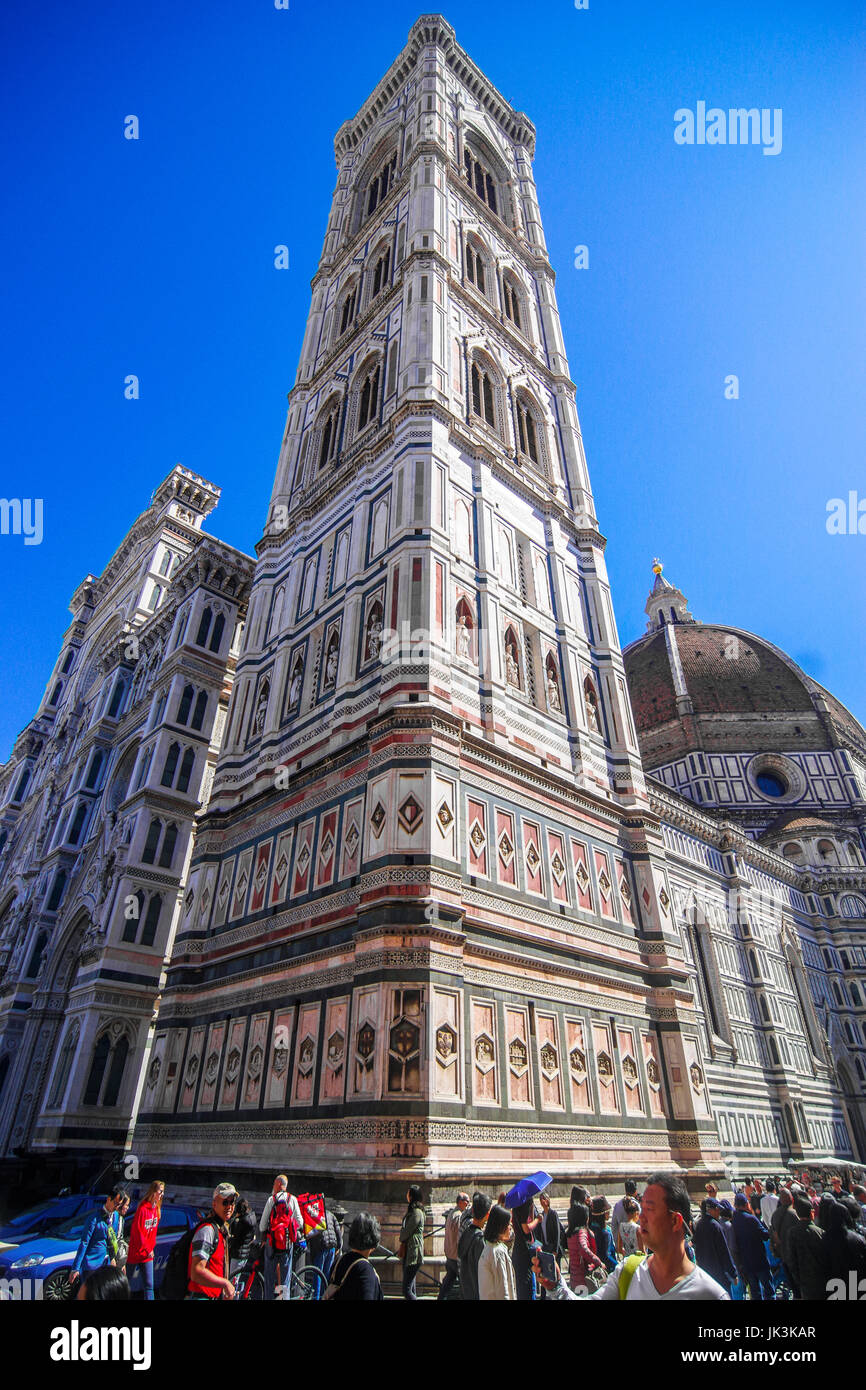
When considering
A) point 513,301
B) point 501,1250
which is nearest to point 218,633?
point 513,301

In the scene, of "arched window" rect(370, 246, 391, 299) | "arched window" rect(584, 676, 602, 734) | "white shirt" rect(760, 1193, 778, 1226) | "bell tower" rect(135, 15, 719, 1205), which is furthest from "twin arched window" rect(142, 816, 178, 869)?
"arched window" rect(370, 246, 391, 299)

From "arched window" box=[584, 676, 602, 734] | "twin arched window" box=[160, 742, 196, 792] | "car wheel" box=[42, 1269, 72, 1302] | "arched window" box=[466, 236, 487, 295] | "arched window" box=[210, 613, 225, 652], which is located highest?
"arched window" box=[466, 236, 487, 295]

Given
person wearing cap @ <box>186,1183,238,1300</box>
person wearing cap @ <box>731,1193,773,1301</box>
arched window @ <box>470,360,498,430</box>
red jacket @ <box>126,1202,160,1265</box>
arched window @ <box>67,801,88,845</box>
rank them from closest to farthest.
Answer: person wearing cap @ <box>186,1183,238,1300</box>, red jacket @ <box>126,1202,160,1265</box>, person wearing cap @ <box>731,1193,773,1301</box>, arched window @ <box>470,360,498,430</box>, arched window @ <box>67,801,88,845</box>

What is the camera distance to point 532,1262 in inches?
235

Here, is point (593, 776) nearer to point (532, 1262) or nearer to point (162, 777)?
point (532, 1262)

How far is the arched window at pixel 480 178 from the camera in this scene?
29.8 metres

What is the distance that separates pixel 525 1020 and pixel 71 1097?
1321 centimetres

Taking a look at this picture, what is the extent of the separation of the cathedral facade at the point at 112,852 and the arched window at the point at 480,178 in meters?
18.1

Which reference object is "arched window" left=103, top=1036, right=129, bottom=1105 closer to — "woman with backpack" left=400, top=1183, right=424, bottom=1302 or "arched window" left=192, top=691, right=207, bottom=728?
"arched window" left=192, top=691, right=207, bottom=728

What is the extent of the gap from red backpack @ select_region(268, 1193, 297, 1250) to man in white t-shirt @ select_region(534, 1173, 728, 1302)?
5361mm

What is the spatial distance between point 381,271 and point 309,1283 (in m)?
28.5

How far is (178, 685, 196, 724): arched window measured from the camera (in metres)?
24.7

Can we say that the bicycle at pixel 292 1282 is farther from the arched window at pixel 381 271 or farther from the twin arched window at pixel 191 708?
the arched window at pixel 381 271

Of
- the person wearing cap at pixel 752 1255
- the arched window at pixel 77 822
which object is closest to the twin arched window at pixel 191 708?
the arched window at pixel 77 822
